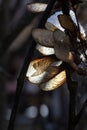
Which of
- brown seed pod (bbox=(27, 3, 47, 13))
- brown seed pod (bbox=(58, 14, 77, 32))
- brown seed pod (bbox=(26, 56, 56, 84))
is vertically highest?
brown seed pod (bbox=(27, 3, 47, 13))

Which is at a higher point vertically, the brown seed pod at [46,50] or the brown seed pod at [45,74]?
the brown seed pod at [46,50]

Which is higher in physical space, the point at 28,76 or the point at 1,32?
the point at 28,76

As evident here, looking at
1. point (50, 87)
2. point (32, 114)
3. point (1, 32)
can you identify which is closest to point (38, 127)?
point (1, 32)

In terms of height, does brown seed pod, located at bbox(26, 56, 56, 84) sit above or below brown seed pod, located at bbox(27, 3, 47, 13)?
below

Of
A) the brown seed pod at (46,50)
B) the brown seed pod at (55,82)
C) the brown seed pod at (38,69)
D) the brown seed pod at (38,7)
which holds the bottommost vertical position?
the brown seed pod at (55,82)

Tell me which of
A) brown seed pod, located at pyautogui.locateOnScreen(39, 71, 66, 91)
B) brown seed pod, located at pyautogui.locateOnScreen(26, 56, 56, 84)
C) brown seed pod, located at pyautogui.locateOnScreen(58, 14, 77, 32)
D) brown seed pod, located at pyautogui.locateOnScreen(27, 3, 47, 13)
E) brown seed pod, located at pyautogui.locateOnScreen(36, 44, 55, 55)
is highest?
brown seed pod, located at pyautogui.locateOnScreen(27, 3, 47, 13)

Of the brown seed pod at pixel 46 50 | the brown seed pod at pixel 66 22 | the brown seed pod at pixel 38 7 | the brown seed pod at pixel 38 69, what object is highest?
the brown seed pod at pixel 38 7

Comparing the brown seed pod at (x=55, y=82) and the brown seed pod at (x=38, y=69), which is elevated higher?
the brown seed pod at (x=38, y=69)

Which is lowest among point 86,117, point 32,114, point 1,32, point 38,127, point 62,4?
point 32,114

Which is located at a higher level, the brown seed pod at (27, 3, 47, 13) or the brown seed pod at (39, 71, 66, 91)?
the brown seed pod at (27, 3, 47, 13)

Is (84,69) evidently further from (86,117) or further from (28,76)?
(86,117)

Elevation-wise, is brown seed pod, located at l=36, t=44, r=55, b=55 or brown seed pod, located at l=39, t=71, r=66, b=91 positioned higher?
brown seed pod, located at l=36, t=44, r=55, b=55
